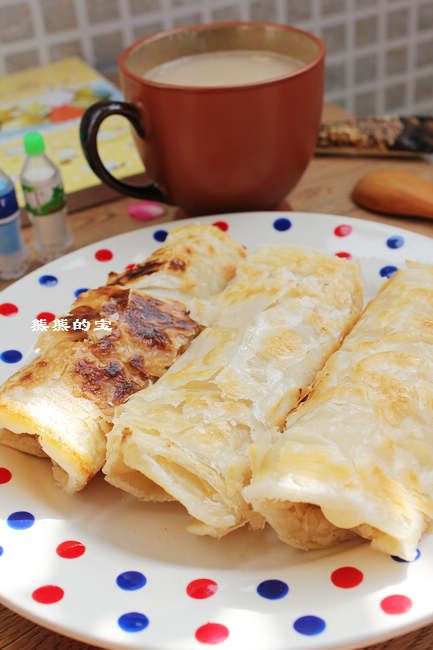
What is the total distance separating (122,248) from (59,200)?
0.20 meters

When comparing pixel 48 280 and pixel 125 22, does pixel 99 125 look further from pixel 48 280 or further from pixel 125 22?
pixel 125 22

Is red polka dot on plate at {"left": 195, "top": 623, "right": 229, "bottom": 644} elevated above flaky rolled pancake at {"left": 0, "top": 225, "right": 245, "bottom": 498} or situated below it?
below

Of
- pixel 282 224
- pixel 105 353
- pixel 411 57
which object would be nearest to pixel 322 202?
pixel 282 224

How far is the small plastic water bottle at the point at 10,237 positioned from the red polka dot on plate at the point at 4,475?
540mm

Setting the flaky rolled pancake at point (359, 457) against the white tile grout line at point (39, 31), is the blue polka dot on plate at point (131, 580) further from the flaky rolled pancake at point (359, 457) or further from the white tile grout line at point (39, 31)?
the white tile grout line at point (39, 31)

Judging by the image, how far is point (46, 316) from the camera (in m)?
1.22

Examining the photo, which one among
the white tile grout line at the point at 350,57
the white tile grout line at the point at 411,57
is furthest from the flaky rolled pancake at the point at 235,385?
the white tile grout line at the point at 411,57

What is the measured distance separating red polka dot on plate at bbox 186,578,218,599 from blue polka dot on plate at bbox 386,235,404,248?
0.66m

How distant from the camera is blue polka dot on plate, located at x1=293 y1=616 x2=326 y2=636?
2.42ft

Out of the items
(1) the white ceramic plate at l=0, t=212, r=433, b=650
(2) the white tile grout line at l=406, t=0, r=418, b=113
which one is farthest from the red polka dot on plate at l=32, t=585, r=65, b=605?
(2) the white tile grout line at l=406, t=0, r=418, b=113

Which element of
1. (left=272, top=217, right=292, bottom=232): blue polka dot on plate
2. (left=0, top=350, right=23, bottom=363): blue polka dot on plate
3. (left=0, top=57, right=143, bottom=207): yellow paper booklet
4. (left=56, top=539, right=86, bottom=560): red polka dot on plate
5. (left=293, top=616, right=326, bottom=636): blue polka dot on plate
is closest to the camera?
(left=293, top=616, right=326, bottom=636): blue polka dot on plate

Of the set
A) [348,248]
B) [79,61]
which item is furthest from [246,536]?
[79,61]

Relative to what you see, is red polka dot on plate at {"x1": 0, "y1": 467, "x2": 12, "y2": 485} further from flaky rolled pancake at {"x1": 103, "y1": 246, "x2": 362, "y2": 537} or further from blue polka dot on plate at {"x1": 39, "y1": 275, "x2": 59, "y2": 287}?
blue polka dot on plate at {"x1": 39, "y1": 275, "x2": 59, "y2": 287}

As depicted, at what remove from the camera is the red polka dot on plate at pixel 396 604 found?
0.74m
